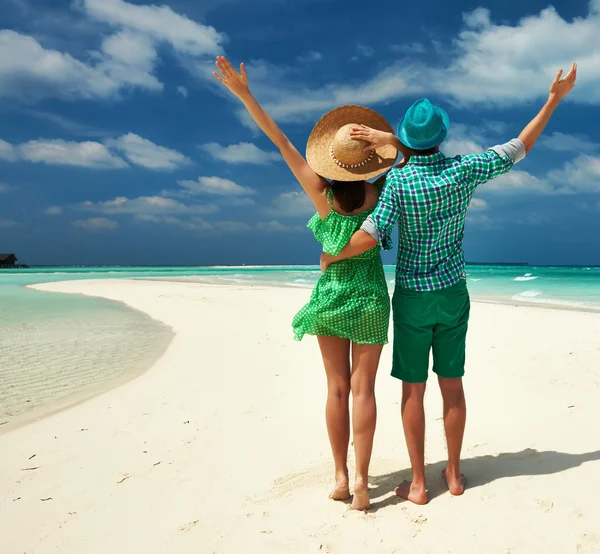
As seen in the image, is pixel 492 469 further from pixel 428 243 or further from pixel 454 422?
pixel 428 243

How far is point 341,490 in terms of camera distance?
287 cm

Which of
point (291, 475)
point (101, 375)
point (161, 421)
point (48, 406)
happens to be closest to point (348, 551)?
point (291, 475)

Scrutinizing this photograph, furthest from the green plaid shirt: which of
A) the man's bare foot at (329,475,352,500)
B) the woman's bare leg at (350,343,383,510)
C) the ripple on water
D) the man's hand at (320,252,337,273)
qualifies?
the ripple on water

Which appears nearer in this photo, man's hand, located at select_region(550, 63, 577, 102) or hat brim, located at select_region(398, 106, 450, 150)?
hat brim, located at select_region(398, 106, 450, 150)

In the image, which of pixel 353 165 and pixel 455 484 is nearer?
pixel 353 165

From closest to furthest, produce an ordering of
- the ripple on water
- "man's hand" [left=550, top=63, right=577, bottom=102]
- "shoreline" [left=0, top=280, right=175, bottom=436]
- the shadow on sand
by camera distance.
Answer: "man's hand" [left=550, top=63, right=577, bottom=102], the shadow on sand, "shoreline" [left=0, top=280, right=175, bottom=436], the ripple on water

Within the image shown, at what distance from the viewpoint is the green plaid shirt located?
2555 mm

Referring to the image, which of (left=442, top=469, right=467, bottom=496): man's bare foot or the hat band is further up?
the hat band

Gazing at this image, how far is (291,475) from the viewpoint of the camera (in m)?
3.28

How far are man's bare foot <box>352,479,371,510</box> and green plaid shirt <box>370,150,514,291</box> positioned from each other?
1143mm

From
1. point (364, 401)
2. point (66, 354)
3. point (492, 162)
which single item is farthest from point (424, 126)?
point (66, 354)

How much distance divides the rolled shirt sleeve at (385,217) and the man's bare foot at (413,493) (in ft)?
4.65

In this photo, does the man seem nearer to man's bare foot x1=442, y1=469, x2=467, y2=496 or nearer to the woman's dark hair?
man's bare foot x1=442, y1=469, x2=467, y2=496

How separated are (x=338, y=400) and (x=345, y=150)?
1.46 meters
